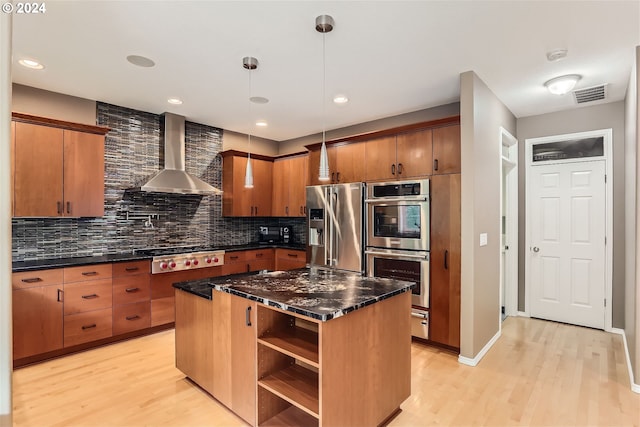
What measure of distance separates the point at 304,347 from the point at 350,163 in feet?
9.34

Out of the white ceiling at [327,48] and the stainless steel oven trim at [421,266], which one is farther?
the stainless steel oven trim at [421,266]

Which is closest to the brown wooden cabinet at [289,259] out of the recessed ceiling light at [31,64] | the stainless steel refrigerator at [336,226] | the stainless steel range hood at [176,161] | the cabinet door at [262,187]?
the stainless steel refrigerator at [336,226]

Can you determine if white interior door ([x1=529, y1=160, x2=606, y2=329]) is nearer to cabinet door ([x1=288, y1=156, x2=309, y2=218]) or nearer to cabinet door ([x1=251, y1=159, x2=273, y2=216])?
cabinet door ([x1=288, y1=156, x2=309, y2=218])

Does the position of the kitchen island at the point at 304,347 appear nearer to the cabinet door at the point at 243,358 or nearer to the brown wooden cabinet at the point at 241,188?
the cabinet door at the point at 243,358

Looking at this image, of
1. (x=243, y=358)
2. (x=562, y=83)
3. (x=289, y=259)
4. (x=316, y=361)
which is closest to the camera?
(x=316, y=361)

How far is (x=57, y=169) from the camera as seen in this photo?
338cm

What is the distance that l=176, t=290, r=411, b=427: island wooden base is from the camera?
1.74m

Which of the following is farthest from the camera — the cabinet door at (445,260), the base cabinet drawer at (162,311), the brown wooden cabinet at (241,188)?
the brown wooden cabinet at (241,188)

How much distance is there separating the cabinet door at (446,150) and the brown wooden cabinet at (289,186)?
86.6 inches

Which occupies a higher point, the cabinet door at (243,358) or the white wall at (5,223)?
the white wall at (5,223)

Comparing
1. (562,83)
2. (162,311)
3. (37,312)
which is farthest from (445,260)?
(37,312)

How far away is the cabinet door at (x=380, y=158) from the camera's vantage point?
3.89m

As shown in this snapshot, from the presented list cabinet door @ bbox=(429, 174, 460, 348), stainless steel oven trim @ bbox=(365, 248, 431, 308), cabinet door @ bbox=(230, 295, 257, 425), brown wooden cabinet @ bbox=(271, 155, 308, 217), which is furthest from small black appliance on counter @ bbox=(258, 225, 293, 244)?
cabinet door @ bbox=(230, 295, 257, 425)

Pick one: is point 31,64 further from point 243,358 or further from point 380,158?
point 380,158
